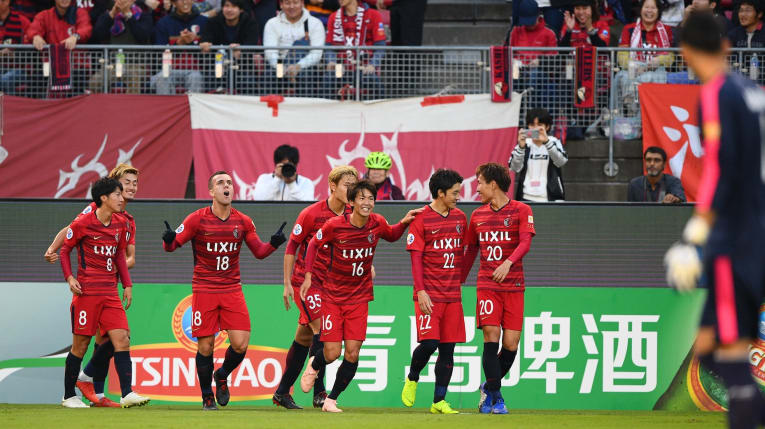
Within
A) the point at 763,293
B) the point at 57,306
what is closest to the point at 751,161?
the point at 763,293

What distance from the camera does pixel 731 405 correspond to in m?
4.87

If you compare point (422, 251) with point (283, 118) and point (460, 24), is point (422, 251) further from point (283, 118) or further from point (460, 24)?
point (460, 24)

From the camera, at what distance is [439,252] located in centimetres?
997

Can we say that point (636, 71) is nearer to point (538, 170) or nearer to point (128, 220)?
point (538, 170)

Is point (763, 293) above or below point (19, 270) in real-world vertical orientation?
above

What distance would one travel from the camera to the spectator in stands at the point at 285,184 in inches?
488

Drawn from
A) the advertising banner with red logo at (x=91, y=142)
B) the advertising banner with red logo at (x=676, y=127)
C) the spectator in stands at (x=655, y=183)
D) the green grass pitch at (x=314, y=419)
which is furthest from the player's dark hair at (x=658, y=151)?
the advertising banner with red logo at (x=91, y=142)

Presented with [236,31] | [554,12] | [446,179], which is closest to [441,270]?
[446,179]

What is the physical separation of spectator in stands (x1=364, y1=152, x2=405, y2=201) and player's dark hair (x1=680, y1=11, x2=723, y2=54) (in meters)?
6.77

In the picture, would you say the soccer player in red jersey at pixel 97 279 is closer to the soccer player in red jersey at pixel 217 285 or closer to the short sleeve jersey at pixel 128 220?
the short sleeve jersey at pixel 128 220

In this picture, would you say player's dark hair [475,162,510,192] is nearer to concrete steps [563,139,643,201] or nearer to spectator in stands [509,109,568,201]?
spectator in stands [509,109,568,201]

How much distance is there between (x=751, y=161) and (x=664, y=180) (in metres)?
7.49

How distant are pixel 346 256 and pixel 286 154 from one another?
2844 millimetres

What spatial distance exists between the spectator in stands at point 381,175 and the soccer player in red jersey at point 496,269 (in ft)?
6.19
